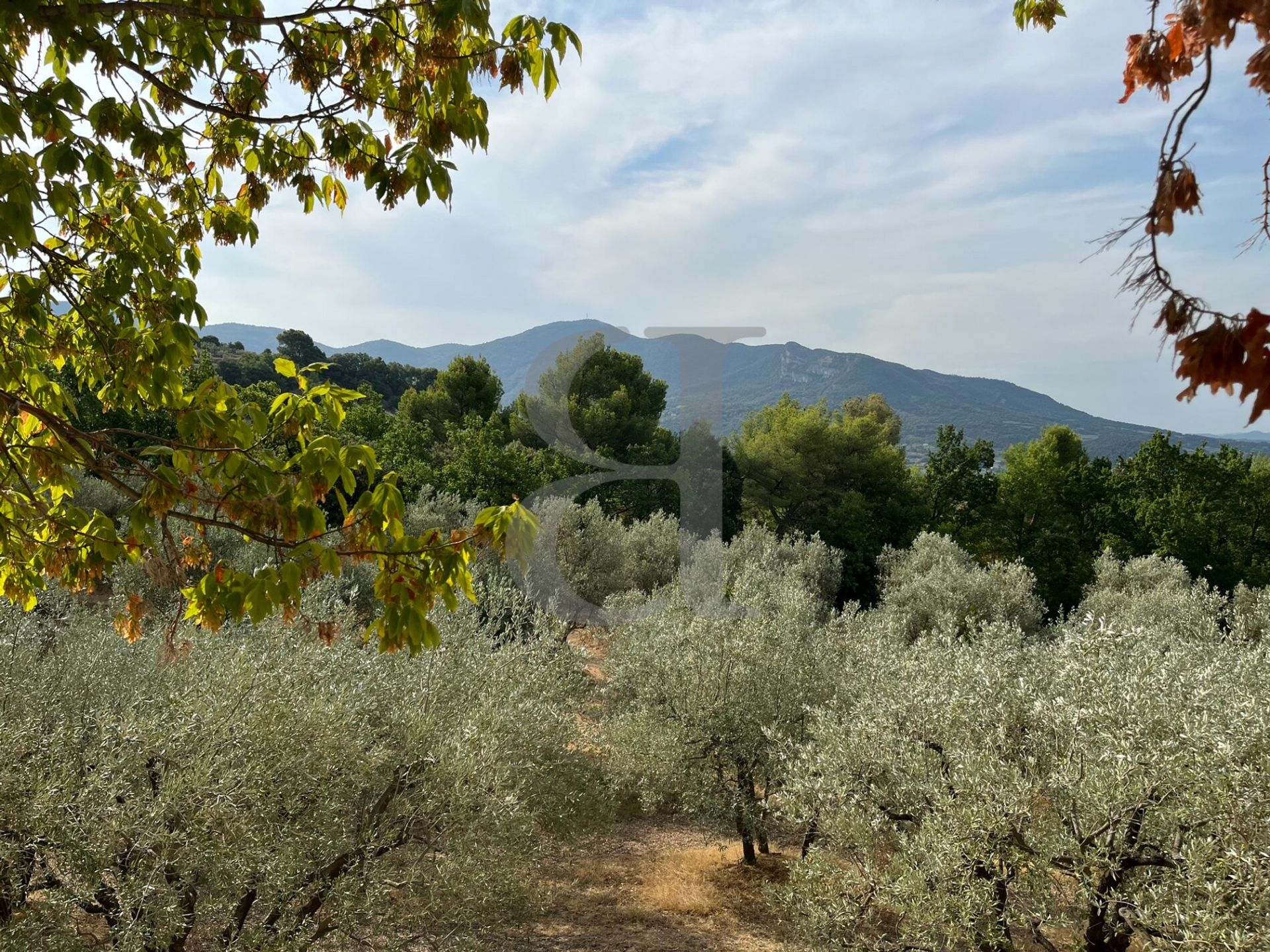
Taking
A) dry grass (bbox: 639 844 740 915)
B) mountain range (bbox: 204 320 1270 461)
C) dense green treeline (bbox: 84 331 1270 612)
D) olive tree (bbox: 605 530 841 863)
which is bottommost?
dry grass (bbox: 639 844 740 915)

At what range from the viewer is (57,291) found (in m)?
4.30

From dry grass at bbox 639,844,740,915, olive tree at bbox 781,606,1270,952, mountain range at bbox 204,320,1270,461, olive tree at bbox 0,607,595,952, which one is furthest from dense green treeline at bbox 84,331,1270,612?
mountain range at bbox 204,320,1270,461

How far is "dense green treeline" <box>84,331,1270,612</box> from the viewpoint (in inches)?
1076

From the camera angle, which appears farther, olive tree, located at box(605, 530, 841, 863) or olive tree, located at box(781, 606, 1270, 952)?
olive tree, located at box(605, 530, 841, 863)

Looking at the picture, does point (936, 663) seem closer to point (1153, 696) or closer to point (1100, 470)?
point (1153, 696)

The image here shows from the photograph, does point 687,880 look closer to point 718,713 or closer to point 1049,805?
point 718,713

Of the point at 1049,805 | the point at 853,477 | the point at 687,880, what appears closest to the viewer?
the point at 1049,805

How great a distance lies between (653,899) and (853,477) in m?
27.3

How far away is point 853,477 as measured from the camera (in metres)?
35.0

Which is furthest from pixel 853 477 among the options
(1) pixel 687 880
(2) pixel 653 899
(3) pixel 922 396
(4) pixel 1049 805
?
(3) pixel 922 396

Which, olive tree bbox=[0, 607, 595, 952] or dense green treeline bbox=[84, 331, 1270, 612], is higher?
dense green treeline bbox=[84, 331, 1270, 612]

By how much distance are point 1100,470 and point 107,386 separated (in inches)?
1388

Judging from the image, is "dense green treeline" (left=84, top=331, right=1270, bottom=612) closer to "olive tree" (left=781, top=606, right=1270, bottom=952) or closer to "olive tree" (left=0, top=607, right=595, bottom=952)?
"olive tree" (left=0, top=607, right=595, bottom=952)

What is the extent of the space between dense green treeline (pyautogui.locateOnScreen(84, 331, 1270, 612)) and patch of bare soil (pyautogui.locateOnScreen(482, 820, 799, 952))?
42.6 ft
